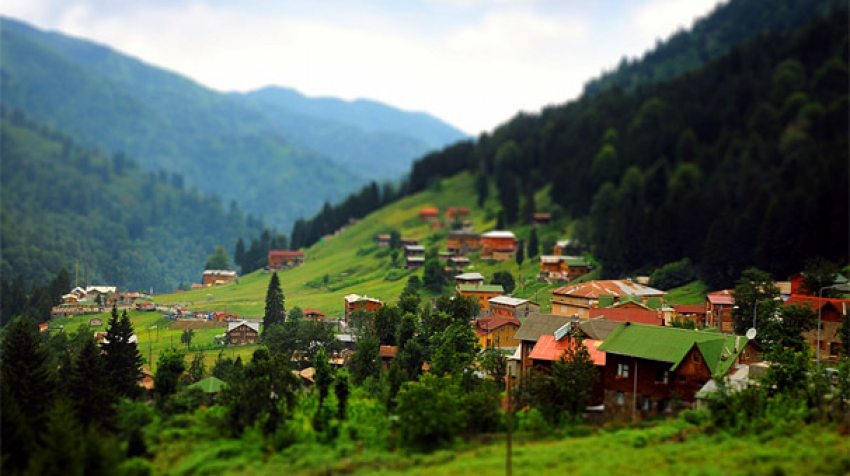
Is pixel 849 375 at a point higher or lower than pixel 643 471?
higher

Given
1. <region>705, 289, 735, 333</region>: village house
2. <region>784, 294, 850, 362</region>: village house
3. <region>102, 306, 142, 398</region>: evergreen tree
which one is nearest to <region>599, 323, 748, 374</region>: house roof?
<region>784, 294, 850, 362</region>: village house

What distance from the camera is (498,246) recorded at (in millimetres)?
102438

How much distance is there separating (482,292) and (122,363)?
135 ft

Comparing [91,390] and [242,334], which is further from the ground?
[242,334]

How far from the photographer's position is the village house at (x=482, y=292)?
253ft

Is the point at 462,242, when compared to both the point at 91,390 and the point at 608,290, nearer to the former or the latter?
the point at 608,290

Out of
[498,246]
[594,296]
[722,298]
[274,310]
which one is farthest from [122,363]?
[498,246]

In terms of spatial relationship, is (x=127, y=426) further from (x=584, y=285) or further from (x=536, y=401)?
(x=584, y=285)

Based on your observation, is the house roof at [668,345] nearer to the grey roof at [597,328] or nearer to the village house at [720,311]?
the grey roof at [597,328]

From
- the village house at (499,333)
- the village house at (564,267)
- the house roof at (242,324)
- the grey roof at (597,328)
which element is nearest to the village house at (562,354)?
the grey roof at (597,328)

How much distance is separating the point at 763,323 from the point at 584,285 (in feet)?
67.6

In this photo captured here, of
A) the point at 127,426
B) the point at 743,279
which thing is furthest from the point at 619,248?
the point at 127,426

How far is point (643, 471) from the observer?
2811cm

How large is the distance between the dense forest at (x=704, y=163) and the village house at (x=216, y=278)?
3917 cm
